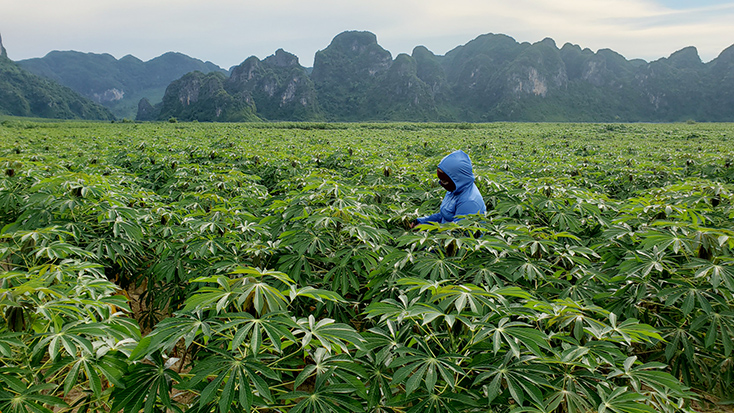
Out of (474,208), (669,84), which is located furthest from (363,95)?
(474,208)

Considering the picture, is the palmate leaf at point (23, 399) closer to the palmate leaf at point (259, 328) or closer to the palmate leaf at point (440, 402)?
the palmate leaf at point (259, 328)

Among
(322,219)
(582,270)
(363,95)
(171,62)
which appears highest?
(171,62)

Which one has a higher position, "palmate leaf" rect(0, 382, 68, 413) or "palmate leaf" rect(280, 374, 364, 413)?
"palmate leaf" rect(0, 382, 68, 413)

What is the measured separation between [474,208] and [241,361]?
2192mm

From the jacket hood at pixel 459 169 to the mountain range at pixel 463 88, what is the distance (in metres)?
82.6

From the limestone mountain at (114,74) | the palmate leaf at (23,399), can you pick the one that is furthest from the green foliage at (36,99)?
the palmate leaf at (23,399)

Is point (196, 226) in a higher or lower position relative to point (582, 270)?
higher

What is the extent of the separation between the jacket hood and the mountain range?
8264 centimetres

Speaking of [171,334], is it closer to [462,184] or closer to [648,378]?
[648,378]

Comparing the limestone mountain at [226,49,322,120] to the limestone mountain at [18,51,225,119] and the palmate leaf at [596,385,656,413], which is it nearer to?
the limestone mountain at [18,51,225,119]

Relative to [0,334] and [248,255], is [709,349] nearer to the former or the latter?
[248,255]

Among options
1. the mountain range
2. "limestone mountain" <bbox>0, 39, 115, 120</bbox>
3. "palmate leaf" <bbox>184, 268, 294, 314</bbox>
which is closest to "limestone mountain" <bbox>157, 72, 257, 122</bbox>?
the mountain range

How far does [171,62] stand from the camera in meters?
186

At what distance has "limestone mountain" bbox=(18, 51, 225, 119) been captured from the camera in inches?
5856
